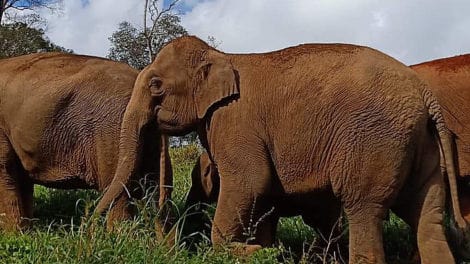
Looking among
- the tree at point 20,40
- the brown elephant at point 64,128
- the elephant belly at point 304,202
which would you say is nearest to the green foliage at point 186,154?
the brown elephant at point 64,128

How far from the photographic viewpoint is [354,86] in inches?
232

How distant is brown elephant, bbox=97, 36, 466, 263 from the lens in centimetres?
580

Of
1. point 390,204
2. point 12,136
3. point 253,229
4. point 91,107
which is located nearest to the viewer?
point 390,204

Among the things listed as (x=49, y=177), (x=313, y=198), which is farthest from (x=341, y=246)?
(x=49, y=177)

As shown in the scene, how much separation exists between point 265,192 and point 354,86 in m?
1.02

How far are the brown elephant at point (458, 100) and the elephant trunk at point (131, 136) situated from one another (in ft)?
8.53

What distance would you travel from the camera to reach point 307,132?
19.9 feet

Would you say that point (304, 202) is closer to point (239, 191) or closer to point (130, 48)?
point (239, 191)

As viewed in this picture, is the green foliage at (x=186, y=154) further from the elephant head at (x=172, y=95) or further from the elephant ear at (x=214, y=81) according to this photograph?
the elephant ear at (x=214, y=81)

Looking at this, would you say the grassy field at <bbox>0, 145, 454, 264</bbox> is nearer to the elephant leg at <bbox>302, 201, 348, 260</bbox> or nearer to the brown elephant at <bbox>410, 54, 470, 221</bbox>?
the elephant leg at <bbox>302, 201, 348, 260</bbox>

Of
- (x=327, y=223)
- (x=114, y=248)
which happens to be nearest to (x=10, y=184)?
(x=327, y=223)

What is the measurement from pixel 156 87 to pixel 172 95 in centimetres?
14

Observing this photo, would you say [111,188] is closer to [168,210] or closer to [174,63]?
[168,210]

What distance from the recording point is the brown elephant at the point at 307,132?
580cm
